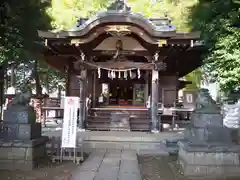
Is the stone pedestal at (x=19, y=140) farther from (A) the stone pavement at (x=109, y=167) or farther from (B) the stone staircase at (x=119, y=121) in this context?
(B) the stone staircase at (x=119, y=121)

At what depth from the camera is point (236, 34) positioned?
30.8ft

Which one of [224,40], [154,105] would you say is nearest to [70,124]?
[154,105]

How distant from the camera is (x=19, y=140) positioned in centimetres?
669

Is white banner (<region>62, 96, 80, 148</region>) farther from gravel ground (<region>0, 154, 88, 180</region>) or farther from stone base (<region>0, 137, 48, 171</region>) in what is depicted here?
stone base (<region>0, 137, 48, 171</region>)

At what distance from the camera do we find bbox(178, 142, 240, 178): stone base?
6.12 metres

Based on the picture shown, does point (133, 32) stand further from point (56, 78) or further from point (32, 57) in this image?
point (56, 78)

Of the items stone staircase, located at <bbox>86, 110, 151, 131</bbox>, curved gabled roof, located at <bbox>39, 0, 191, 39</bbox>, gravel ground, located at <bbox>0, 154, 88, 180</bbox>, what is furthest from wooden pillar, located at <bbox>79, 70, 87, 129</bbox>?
gravel ground, located at <bbox>0, 154, 88, 180</bbox>

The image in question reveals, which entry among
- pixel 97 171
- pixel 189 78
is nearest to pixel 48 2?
pixel 97 171

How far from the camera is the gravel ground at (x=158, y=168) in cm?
610

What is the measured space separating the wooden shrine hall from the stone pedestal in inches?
178

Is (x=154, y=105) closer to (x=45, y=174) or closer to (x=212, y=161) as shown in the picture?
(x=212, y=161)

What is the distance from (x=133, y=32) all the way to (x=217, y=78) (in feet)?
10.9

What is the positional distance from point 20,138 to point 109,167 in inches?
81.2

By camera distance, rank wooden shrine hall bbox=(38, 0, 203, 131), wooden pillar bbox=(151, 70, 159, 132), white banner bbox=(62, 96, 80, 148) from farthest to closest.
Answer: wooden pillar bbox=(151, 70, 159, 132) → wooden shrine hall bbox=(38, 0, 203, 131) → white banner bbox=(62, 96, 80, 148)
